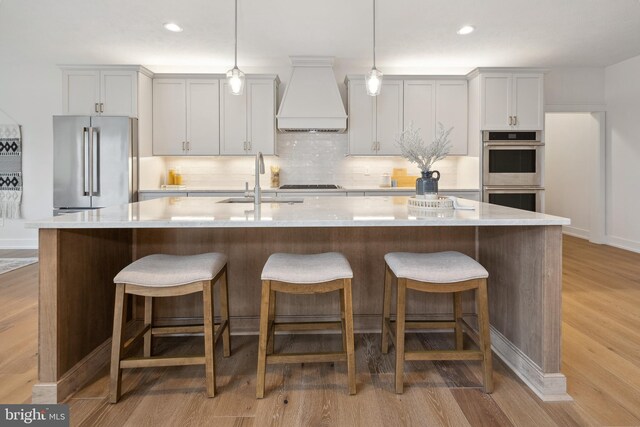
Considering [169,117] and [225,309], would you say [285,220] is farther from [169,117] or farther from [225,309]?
[169,117]

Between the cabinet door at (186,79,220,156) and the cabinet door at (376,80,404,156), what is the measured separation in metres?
2.04

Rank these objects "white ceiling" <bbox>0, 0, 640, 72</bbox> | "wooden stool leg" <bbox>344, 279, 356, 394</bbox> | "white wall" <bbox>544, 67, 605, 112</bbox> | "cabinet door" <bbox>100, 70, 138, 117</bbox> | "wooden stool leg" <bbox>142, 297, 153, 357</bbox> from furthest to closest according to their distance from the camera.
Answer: "white wall" <bbox>544, 67, 605, 112</bbox> < "cabinet door" <bbox>100, 70, 138, 117</bbox> < "white ceiling" <bbox>0, 0, 640, 72</bbox> < "wooden stool leg" <bbox>142, 297, 153, 357</bbox> < "wooden stool leg" <bbox>344, 279, 356, 394</bbox>

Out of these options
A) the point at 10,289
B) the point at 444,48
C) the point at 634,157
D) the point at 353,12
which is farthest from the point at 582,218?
the point at 10,289

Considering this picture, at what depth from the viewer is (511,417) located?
1.67m

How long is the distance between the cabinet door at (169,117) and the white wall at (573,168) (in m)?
5.81

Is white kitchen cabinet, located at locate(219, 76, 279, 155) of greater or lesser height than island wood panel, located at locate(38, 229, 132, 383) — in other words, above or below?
above

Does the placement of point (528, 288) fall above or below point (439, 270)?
below

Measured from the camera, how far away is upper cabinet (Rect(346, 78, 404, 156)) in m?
4.98

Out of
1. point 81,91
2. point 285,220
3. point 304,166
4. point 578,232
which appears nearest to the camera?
point 285,220

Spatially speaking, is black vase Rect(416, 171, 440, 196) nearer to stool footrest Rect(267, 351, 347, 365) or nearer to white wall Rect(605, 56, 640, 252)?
stool footrest Rect(267, 351, 347, 365)

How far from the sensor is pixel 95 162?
4.46 meters

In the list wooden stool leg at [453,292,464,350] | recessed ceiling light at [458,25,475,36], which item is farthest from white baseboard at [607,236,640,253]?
wooden stool leg at [453,292,464,350]

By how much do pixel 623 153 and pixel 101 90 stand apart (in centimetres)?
687

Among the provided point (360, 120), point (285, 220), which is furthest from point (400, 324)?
point (360, 120)
